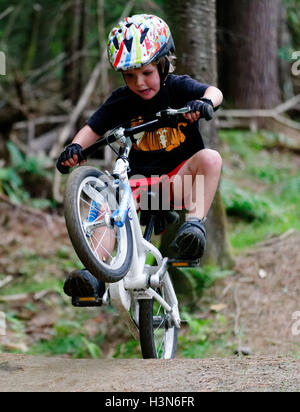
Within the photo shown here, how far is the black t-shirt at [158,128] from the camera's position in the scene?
12.8 feet

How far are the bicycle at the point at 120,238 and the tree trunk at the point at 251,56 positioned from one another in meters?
7.46

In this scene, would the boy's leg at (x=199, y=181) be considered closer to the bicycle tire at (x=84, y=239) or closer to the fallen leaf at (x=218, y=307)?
the bicycle tire at (x=84, y=239)

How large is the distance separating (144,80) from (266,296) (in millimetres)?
2953

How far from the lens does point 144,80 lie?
147 inches

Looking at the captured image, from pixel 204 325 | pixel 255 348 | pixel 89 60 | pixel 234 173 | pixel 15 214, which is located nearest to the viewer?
pixel 255 348

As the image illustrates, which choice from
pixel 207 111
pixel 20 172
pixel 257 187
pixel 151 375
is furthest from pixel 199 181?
pixel 20 172

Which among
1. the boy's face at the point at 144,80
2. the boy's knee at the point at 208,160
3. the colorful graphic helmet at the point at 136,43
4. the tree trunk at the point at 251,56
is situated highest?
the tree trunk at the point at 251,56

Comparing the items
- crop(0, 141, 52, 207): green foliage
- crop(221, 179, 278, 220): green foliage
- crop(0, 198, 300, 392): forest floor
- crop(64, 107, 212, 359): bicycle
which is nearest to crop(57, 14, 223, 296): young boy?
crop(64, 107, 212, 359): bicycle

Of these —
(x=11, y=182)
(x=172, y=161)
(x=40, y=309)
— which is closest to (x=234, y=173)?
(x=11, y=182)

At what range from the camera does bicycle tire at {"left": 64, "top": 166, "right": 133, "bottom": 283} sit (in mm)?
→ 3156

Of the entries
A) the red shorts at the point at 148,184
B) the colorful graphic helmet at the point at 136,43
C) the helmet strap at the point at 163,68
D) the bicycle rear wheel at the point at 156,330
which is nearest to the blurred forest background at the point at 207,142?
the bicycle rear wheel at the point at 156,330
